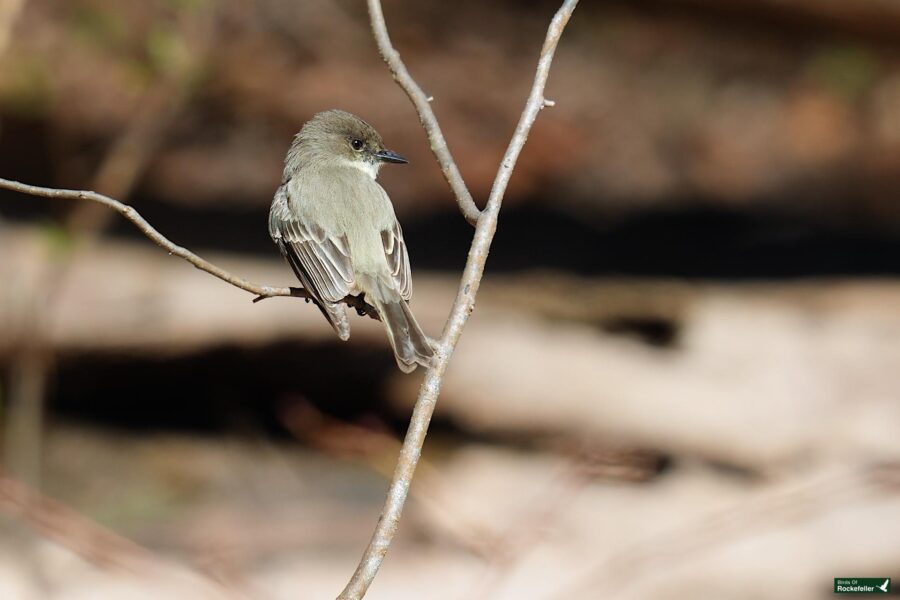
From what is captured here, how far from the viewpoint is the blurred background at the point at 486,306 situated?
6.89m

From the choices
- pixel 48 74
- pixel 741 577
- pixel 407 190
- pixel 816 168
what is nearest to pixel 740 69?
pixel 816 168

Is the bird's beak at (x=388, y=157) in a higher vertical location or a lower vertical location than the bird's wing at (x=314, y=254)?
higher

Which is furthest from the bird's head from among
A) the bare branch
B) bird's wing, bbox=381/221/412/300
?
the bare branch

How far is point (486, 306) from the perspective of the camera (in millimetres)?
7629

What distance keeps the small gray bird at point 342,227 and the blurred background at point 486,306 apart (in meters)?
2.24

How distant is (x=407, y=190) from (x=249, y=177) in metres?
1.06

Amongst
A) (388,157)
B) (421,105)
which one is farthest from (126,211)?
(388,157)

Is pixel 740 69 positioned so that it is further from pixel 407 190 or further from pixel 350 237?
pixel 350 237

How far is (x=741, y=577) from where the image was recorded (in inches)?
291

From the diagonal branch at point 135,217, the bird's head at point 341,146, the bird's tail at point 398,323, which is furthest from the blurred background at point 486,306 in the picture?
the diagonal branch at point 135,217

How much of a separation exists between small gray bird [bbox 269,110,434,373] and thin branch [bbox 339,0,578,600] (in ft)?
3.00

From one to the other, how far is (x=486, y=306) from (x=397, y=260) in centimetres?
341
